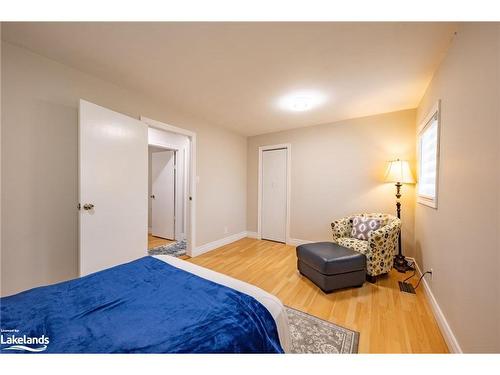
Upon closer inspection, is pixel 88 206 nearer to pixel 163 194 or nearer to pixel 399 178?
pixel 163 194

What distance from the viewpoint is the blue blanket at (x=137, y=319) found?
72 centimetres

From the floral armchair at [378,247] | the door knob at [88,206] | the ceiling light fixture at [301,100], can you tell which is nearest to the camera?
the door knob at [88,206]

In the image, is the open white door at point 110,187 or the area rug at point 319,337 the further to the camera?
the open white door at point 110,187

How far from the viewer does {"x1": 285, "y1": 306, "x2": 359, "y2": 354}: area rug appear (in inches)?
54.3

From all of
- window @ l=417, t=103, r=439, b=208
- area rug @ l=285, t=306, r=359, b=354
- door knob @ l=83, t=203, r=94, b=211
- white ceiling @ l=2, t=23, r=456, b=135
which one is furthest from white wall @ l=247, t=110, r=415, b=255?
door knob @ l=83, t=203, r=94, b=211

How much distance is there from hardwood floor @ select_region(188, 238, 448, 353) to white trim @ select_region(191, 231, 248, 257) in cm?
17

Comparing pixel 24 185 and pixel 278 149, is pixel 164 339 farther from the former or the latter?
pixel 278 149

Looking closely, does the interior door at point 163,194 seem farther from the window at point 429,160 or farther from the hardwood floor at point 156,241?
the window at point 429,160

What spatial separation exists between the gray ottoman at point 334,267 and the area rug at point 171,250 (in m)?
2.16

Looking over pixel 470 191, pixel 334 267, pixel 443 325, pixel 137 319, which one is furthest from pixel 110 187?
pixel 443 325

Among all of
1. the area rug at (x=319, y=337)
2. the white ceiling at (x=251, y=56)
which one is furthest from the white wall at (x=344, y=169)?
the area rug at (x=319, y=337)

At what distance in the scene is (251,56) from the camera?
171 cm

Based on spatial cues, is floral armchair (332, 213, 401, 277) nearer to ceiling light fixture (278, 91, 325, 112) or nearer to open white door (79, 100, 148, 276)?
ceiling light fixture (278, 91, 325, 112)

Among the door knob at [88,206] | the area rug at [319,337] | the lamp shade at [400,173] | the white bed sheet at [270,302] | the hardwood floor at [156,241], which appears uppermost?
the lamp shade at [400,173]
